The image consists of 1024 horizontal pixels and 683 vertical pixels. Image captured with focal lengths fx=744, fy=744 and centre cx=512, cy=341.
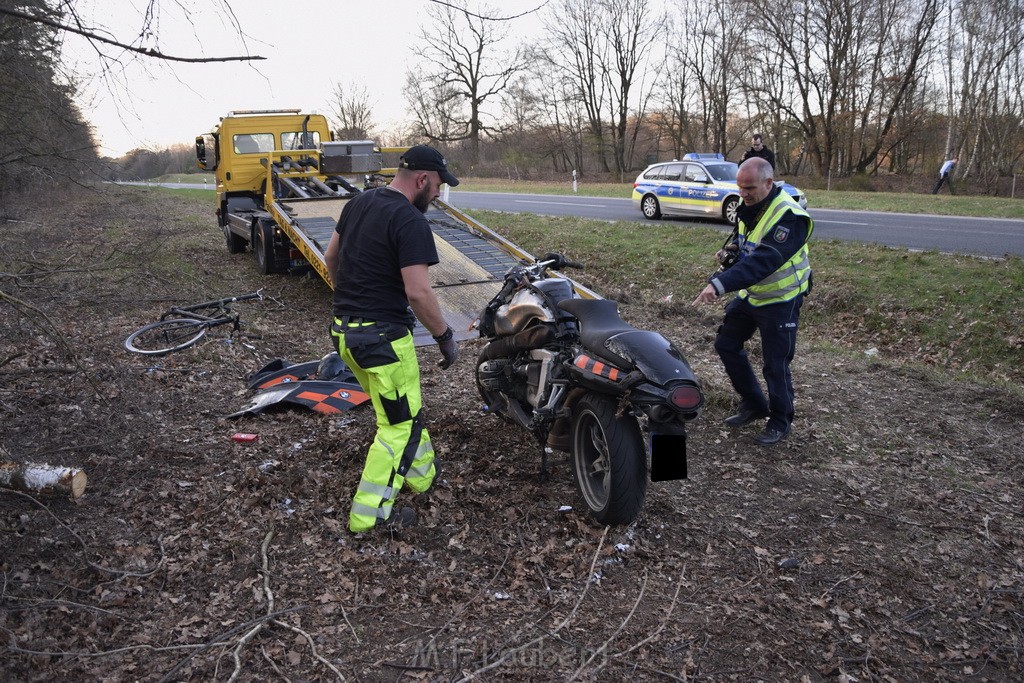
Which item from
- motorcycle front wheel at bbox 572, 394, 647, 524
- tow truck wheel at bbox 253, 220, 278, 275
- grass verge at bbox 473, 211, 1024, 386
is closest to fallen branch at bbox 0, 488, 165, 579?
motorcycle front wheel at bbox 572, 394, 647, 524

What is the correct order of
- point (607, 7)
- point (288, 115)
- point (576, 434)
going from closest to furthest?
point (576, 434) < point (288, 115) < point (607, 7)

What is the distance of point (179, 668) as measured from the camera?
2.88 m

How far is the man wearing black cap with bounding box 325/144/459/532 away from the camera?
3.81m

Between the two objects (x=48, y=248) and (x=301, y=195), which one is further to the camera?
(x=301, y=195)

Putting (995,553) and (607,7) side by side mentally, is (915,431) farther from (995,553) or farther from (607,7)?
(607,7)

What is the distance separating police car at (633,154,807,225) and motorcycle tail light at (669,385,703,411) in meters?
12.4

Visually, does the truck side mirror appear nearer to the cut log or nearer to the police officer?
the cut log

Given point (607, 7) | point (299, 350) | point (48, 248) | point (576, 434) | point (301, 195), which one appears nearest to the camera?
point (576, 434)

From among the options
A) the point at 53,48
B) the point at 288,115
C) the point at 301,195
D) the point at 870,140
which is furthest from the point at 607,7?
the point at 53,48

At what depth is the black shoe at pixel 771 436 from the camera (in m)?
5.01

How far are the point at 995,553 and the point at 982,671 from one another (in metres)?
1.00

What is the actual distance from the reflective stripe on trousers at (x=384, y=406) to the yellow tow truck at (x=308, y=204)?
3274 millimetres

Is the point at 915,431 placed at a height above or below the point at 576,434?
below

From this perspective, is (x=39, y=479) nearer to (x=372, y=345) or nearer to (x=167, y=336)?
(x=372, y=345)
